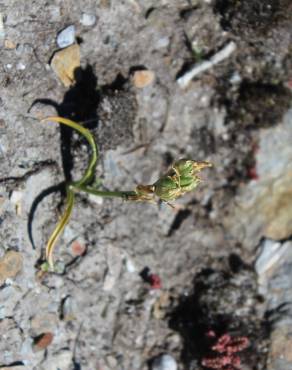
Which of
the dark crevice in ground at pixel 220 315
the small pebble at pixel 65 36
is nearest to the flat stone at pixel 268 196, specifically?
the dark crevice in ground at pixel 220 315

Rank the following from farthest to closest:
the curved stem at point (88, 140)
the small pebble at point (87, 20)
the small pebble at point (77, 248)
Answer: 1. the small pebble at point (77, 248)
2. the small pebble at point (87, 20)
3. the curved stem at point (88, 140)

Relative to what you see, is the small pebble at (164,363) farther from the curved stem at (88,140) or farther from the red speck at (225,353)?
the curved stem at (88,140)

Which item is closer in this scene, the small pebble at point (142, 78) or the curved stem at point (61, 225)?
the curved stem at point (61, 225)

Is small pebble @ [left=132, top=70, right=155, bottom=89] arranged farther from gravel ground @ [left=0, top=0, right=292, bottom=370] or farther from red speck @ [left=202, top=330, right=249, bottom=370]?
red speck @ [left=202, top=330, right=249, bottom=370]

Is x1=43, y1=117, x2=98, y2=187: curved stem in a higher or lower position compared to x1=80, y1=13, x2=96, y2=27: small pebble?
lower

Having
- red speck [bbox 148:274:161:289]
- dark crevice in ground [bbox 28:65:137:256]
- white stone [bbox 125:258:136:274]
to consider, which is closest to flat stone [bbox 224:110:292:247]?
red speck [bbox 148:274:161:289]

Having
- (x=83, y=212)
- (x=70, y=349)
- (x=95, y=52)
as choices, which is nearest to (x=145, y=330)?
(x=70, y=349)
